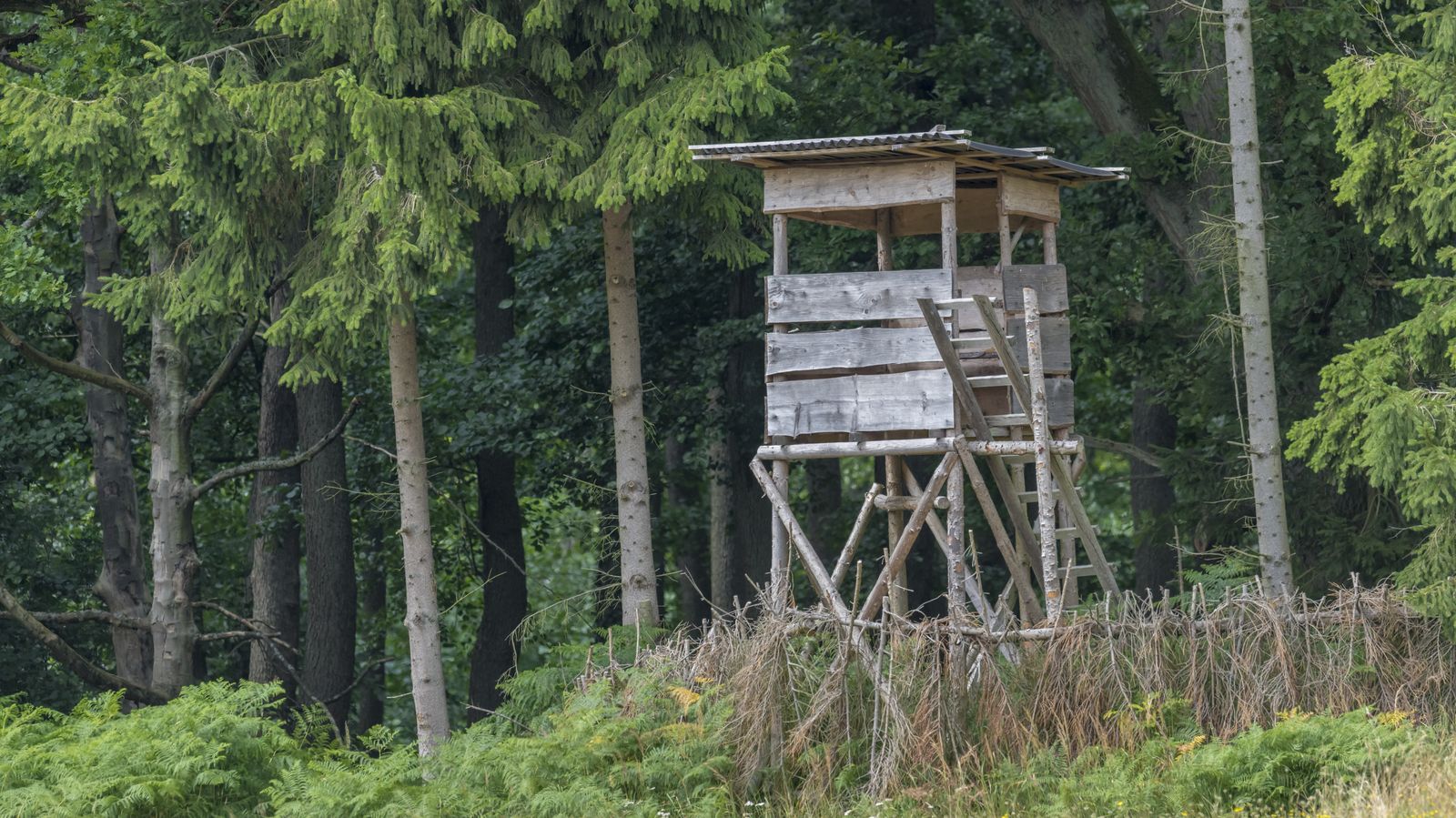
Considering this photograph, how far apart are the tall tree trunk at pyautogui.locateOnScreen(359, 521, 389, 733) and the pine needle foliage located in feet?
42.3

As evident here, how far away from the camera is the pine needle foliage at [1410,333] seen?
Result: 402 inches

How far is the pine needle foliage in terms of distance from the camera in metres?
10.2

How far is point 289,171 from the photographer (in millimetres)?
13398

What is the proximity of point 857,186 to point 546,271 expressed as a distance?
7429mm

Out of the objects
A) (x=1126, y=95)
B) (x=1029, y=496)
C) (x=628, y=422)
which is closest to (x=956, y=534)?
(x=1029, y=496)

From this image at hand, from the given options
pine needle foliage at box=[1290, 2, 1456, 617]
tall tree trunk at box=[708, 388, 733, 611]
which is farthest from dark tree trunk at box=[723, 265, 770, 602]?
pine needle foliage at box=[1290, 2, 1456, 617]

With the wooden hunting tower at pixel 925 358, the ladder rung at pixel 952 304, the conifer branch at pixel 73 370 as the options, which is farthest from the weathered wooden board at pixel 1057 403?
the conifer branch at pixel 73 370

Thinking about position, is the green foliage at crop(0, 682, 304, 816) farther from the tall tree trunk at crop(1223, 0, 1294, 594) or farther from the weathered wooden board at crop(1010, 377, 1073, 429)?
the tall tree trunk at crop(1223, 0, 1294, 594)

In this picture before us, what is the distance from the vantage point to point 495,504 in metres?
19.4

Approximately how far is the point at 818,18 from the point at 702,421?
495 cm

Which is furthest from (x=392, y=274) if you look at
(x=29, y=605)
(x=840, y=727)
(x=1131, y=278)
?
(x=29, y=605)

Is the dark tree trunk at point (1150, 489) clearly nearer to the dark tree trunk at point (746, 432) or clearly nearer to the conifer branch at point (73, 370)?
the dark tree trunk at point (746, 432)

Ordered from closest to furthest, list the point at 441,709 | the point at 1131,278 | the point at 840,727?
the point at 840,727 < the point at 441,709 < the point at 1131,278

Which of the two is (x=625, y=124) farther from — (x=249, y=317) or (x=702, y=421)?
(x=702, y=421)
